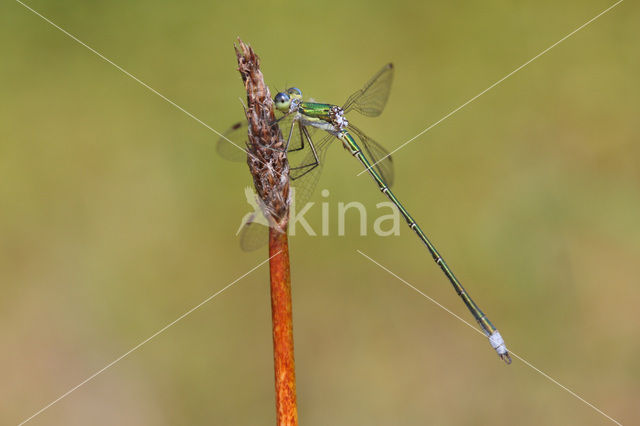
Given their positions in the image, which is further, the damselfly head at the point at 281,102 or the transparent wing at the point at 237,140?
the damselfly head at the point at 281,102

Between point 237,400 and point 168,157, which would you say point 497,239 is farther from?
point 168,157

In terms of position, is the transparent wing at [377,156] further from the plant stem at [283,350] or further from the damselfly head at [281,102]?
the plant stem at [283,350]

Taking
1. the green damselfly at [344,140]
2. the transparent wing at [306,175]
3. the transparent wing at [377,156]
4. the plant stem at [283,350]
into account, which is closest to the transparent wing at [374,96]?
the green damselfly at [344,140]

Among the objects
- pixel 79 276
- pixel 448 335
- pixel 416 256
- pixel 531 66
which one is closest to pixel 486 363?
pixel 448 335

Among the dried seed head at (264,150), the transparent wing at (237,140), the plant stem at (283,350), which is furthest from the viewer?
the transparent wing at (237,140)

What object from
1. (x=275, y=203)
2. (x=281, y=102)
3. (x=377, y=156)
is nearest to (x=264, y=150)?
(x=275, y=203)

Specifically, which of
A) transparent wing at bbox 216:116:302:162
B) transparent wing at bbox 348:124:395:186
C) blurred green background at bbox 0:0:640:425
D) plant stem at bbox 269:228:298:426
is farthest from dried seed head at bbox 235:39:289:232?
blurred green background at bbox 0:0:640:425

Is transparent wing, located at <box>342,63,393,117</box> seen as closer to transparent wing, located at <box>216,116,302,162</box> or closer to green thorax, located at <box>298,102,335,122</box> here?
green thorax, located at <box>298,102,335,122</box>
